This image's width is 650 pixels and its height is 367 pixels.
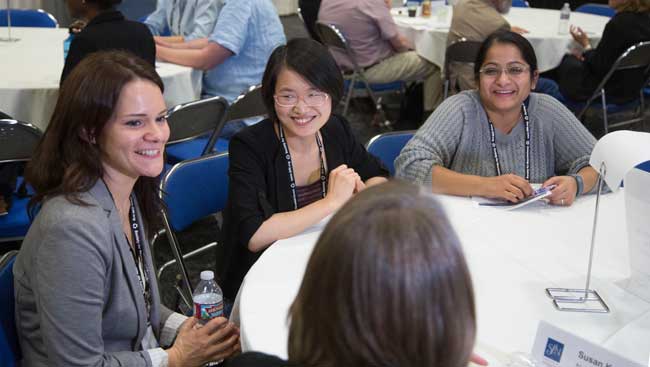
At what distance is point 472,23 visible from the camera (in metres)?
4.84

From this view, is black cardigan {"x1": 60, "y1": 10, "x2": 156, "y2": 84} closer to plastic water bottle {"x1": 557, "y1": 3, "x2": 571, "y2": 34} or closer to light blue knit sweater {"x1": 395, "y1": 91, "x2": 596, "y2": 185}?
light blue knit sweater {"x1": 395, "y1": 91, "x2": 596, "y2": 185}

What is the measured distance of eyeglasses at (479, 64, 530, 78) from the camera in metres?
2.38

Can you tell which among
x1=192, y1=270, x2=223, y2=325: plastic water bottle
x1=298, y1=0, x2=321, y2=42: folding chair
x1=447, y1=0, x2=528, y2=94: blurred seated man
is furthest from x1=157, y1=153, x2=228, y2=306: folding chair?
x1=298, y1=0, x2=321, y2=42: folding chair

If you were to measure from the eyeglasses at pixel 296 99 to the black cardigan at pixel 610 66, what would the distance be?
313cm

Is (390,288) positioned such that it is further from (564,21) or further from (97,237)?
(564,21)

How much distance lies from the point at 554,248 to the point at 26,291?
127 centimetres

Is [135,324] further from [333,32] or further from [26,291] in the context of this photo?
[333,32]

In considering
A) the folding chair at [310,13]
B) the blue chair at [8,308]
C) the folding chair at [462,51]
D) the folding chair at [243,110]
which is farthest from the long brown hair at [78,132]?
the folding chair at [310,13]

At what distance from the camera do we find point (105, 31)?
3.02 m

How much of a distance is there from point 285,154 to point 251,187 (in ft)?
0.54

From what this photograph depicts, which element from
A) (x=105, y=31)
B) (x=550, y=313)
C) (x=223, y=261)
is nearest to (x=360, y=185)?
(x=223, y=261)

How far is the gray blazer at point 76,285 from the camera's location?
4.82 feet

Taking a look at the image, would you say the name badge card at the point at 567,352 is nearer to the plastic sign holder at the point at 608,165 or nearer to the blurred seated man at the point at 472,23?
the plastic sign holder at the point at 608,165

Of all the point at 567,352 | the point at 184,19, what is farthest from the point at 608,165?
the point at 184,19
